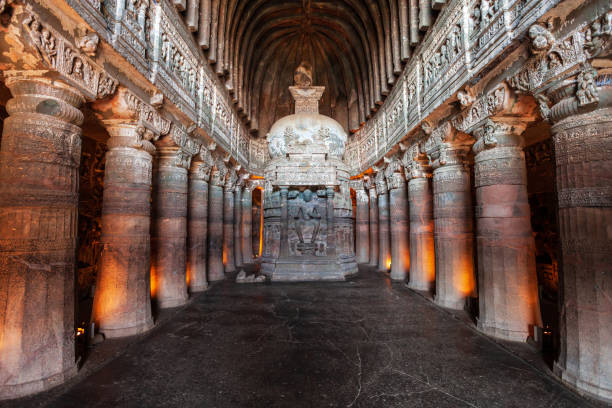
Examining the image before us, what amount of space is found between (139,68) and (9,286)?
3873 mm

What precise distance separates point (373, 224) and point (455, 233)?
7.52 metres

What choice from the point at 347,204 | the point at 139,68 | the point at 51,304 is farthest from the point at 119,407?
the point at 347,204

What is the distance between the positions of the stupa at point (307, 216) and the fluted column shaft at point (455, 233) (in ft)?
12.7

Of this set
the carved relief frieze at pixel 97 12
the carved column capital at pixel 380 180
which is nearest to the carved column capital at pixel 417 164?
the carved column capital at pixel 380 180

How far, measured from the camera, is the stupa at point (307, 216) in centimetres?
1005

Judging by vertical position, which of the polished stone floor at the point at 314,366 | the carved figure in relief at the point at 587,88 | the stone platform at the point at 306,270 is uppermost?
the carved figure in relief at the point at 587,88

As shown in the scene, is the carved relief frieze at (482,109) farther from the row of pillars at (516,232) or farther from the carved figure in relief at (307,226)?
the carved figure in relief at (307,226)

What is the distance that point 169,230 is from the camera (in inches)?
275

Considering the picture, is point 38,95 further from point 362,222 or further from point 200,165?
point 362,222

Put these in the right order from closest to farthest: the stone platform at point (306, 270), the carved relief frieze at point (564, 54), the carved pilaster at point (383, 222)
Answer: the carved relief frieze at point (564, 54) → the stone platform at point (306, 270) → the carved pilaster at point (383, 222)

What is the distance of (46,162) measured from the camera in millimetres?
3506

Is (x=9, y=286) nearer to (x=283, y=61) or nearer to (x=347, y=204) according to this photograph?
(x=347, y=204)

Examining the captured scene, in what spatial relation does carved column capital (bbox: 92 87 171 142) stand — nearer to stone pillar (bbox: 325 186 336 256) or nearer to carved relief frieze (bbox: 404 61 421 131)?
stone pillar (bbox: 325 186 336 256)

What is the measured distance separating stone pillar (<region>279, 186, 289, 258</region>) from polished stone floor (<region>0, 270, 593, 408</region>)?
4195 millimetres
